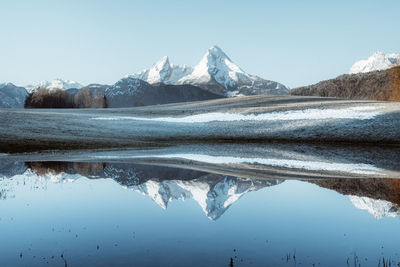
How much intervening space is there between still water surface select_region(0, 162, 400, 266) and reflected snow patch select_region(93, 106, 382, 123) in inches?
1152

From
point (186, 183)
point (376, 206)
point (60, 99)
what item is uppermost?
point (60, 99)

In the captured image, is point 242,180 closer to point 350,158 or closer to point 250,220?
point 250,220

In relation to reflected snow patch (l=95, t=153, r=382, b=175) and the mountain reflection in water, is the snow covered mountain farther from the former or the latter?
reflected snow patch (l=95, t=153, r=382, b=175)

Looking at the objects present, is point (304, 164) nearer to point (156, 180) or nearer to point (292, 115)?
point (156, 180)

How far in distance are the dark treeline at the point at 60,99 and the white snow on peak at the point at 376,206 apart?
11594 cm

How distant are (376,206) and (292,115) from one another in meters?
38.2

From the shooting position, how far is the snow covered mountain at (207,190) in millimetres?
14238

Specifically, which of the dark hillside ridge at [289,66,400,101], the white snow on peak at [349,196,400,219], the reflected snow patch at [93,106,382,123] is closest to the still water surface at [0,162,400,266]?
the white snow on peak at [349,196,400,219]

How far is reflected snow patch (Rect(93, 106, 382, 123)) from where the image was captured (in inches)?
1790

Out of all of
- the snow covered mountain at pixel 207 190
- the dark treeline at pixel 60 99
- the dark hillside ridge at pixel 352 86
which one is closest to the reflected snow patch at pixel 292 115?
the snow covered mountain at pixel 207 190

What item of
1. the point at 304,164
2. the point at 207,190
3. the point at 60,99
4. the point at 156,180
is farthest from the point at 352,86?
the point at 207,190

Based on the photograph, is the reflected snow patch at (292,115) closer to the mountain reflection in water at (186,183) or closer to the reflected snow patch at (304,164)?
the reflected snow patch at (304,164)

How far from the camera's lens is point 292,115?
167 ft

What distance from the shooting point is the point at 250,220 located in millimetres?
12320
